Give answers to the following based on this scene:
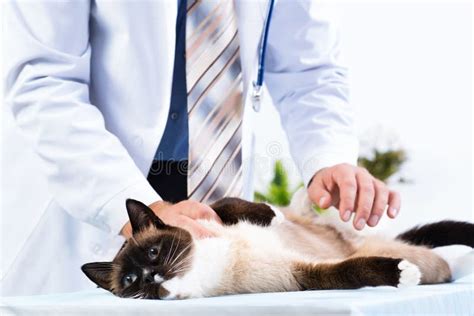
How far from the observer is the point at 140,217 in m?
1.20

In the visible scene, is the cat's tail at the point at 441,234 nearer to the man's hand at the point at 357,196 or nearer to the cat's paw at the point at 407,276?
the man's hand at the point at 357,196

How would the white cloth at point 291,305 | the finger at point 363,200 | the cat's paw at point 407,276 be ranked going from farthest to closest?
the finger at point 363,200 → the cat's paw at point 407,276 → the white cloth at point 291,305

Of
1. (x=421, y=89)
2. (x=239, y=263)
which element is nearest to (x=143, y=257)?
(x=239, y=263)

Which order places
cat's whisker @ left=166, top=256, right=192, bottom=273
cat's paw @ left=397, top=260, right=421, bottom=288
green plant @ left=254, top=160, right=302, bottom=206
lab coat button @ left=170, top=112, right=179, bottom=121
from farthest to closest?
1. green plant @ left=254, top=160, right=302, bottom=206
2. lab coat button @ left=170, top=112, right=179, bottom=121
3. cat's whisker @ left=166, top=256, right=192, bottom=273
4. cat's paw @ left=397, top=260, right=421, bottom=288

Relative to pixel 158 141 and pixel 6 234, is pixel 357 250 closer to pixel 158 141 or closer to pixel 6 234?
pixel 158 141

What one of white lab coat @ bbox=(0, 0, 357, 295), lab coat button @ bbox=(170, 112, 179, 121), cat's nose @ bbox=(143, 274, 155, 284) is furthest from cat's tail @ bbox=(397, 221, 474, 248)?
cat's nose @ bbox=(143, 274, 155, 284)

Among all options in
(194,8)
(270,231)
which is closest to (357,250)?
(270,231)

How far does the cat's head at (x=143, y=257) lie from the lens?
1123mm

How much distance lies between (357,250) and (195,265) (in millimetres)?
496

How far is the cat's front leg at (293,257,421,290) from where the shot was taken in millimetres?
1018

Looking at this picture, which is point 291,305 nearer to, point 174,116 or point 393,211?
point 393,211

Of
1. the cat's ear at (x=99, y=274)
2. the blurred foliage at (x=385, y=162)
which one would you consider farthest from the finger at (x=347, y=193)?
the blurred foliage at (x=385, y=162)

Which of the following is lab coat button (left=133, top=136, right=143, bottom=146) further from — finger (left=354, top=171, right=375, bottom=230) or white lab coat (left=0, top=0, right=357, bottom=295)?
finger (left=354, top=171, right=375, bottom=230)

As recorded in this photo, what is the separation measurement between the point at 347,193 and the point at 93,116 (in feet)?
1.88
